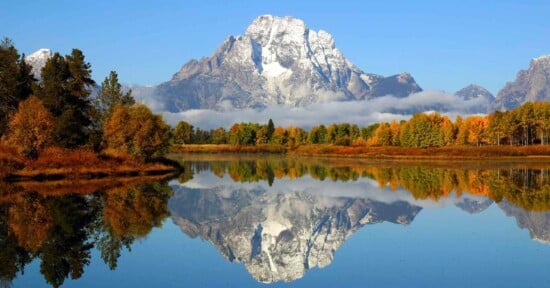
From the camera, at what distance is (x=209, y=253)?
92.8 feet

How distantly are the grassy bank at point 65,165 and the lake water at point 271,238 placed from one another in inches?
317

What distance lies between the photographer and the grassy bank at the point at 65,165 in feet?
211

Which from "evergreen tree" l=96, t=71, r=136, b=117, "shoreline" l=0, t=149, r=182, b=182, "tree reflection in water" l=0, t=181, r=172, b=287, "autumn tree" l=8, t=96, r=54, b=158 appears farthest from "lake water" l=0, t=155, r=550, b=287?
"evergreen tree" l=96, t=71, r=136, b=117

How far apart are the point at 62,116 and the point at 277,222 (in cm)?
4536

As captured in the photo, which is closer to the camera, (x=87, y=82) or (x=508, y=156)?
(x=87, y=82)

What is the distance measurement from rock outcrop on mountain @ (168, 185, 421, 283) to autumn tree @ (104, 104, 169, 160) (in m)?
23.5

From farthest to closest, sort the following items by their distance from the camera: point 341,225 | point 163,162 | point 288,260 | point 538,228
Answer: point 163,162
point 341,225
point 538,228
point 288,260

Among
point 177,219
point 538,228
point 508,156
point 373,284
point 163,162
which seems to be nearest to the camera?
point 373,284

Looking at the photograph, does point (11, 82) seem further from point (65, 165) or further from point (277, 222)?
point (277, 222)

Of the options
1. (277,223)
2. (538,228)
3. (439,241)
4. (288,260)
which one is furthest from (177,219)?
(538,228)

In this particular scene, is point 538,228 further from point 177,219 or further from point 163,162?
point 163,162

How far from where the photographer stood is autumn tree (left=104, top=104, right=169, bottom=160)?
3209 inches

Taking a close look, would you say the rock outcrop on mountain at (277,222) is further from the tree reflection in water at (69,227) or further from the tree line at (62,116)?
the tree line at (62,116)

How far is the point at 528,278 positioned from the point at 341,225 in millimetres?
15606
